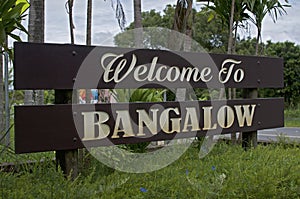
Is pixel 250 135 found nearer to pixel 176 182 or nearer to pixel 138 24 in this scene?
pixel 138 24

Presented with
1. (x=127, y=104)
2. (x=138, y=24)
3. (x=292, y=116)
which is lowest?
(x=292, y=116)

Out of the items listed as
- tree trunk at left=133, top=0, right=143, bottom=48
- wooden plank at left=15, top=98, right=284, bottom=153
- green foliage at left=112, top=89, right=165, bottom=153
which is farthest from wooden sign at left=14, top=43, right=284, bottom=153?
tree trunk at left=133, top=0, right=143, bottom=48

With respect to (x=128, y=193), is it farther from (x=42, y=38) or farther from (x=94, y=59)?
(x=42, y=38)

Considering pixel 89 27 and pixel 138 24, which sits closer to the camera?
pixel 89 27

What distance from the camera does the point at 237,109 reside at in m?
5.34

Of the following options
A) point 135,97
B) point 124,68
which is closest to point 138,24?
point 135,97

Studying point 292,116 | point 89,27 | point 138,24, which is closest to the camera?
point 89,27

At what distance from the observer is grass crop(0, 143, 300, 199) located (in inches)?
126

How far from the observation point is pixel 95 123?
4.02 meters

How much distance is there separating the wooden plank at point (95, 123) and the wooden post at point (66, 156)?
12 cm

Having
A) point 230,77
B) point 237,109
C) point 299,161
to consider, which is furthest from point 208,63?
point 299,161

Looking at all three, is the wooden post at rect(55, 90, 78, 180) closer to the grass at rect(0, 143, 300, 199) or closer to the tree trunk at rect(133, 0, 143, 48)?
the grass at rect(0, 143, 300, 199)

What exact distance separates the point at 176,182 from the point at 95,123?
3.20 ft

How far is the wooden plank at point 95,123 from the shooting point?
11.9 feet
